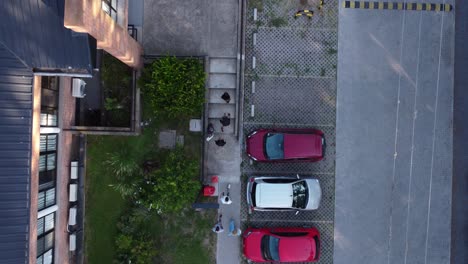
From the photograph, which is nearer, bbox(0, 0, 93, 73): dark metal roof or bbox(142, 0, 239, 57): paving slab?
bbox(0, 0, 93, 73): dark metal roof

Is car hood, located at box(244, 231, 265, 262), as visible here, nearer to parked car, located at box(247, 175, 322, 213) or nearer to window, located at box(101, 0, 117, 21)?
parked car, located at box(247, 175, 322, 213)

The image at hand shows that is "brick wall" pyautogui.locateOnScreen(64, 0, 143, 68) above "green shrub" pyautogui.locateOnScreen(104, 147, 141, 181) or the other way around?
above

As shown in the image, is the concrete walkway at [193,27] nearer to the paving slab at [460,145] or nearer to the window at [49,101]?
the window at [49,101]

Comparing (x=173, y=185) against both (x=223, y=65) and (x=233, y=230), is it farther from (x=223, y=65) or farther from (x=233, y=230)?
(x=223, y=65)

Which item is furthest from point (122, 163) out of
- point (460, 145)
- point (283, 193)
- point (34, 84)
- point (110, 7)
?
point (460, 145)

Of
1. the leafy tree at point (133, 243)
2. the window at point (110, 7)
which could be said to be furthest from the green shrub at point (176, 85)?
the leafy tree at point (133, 243)

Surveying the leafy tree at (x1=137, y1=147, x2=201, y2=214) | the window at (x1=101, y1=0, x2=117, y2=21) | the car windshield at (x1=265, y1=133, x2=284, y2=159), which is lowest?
the leafy tree at (x1=137, y1=147, x2=201, y2=214)

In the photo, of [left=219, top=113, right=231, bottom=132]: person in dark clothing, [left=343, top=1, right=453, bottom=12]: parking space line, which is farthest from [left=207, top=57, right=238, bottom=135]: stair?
[left=343, top=1, right=453, bottom=12]: parking space line
